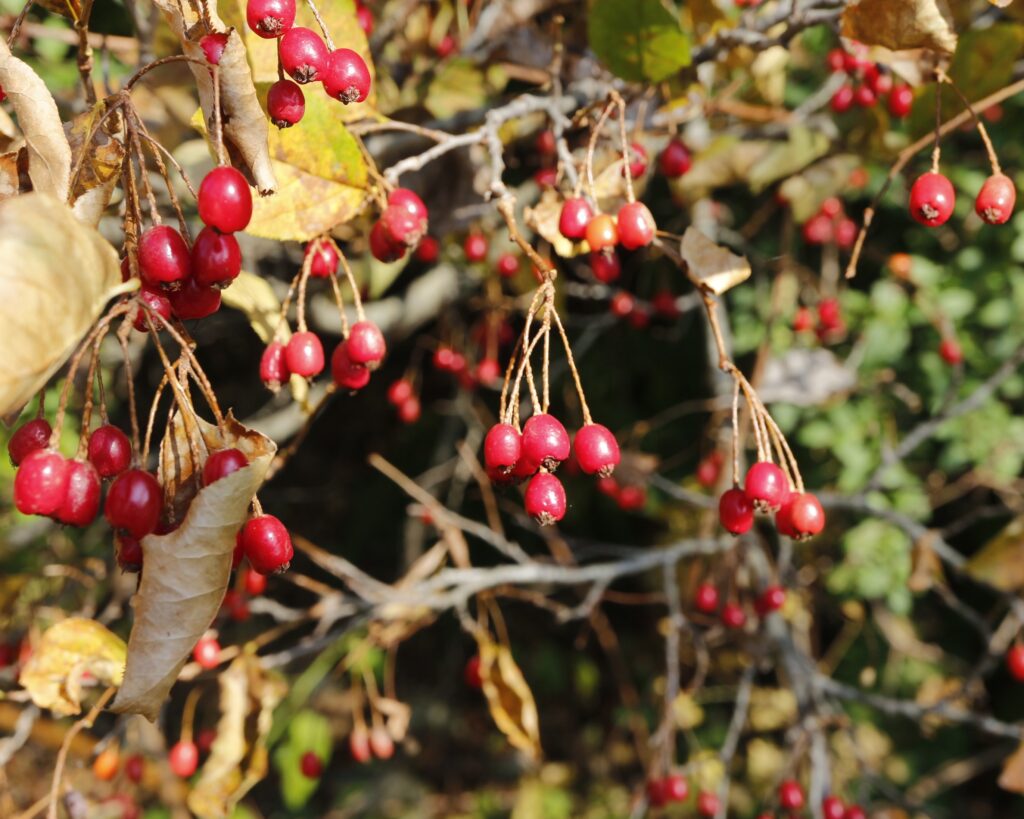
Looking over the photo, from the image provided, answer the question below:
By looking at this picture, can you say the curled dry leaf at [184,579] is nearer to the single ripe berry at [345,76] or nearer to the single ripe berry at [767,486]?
the single ripe berry at [345,76]

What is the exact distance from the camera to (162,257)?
0.93 meters

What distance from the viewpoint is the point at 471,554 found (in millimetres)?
3982

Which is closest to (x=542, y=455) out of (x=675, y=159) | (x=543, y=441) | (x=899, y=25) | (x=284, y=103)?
(x=543, y=441)

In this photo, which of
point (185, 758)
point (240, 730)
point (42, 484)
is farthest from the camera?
point (185, 758)

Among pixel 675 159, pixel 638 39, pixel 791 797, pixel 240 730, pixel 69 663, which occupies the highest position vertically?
pixel 638 39

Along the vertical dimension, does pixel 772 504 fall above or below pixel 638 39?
below

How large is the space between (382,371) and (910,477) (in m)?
2.26

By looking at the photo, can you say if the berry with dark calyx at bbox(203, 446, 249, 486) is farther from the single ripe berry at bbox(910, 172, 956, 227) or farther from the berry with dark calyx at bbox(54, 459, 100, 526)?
the single ripe berry at bbox(910, 172, 956, 227)

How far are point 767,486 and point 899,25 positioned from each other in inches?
29.4

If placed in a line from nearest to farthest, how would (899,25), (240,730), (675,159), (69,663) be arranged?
1. (899,25)
2. (69,663)
3. (240,730)
4. (675,159)

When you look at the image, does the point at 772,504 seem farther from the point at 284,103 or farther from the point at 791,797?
the point at 791,797

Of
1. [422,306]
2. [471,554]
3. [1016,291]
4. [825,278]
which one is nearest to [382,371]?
[471,554]

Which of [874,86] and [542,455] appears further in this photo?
[874,86]

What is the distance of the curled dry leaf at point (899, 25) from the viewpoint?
1204mm
